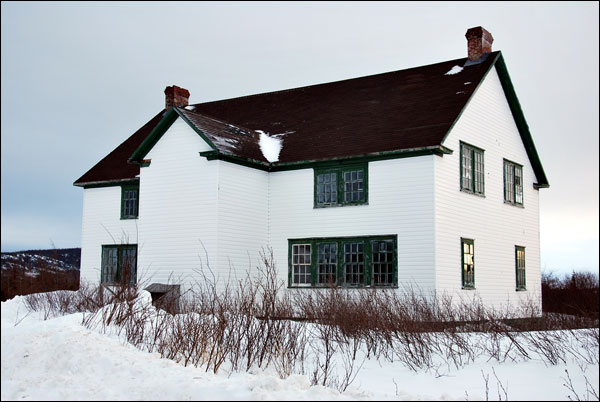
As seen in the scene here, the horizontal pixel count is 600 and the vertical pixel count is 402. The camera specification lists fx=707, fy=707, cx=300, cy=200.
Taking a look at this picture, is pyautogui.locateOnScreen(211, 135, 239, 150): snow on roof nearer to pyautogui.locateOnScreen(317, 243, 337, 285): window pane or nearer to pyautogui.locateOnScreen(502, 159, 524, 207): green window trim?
pyautogui.locateOnScreen(317, 243, 337, 285): window pane

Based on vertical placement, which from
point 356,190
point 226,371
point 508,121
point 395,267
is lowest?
point 226,371

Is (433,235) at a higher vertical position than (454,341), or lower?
higher

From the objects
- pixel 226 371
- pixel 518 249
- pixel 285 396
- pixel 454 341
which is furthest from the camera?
pixel 518 249

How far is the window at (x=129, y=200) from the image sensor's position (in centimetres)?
2734

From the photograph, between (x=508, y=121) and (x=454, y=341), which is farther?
(x=508, y=121)

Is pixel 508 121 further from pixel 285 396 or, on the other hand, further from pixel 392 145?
pixel 285 396

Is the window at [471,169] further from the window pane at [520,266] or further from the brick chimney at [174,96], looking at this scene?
the brick chimney at [174,96]

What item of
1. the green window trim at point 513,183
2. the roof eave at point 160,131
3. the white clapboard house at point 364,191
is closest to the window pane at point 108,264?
the white clapboard house at point 364,191

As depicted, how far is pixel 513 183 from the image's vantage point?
26.2 meters

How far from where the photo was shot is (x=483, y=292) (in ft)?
75.9

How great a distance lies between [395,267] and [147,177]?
29.7 ft

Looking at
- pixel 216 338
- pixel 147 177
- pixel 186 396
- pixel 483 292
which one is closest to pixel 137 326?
pixel 216 338

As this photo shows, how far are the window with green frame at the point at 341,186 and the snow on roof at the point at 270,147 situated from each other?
1.96 meters

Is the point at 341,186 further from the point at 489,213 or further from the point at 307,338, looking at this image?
the point at 307,338
